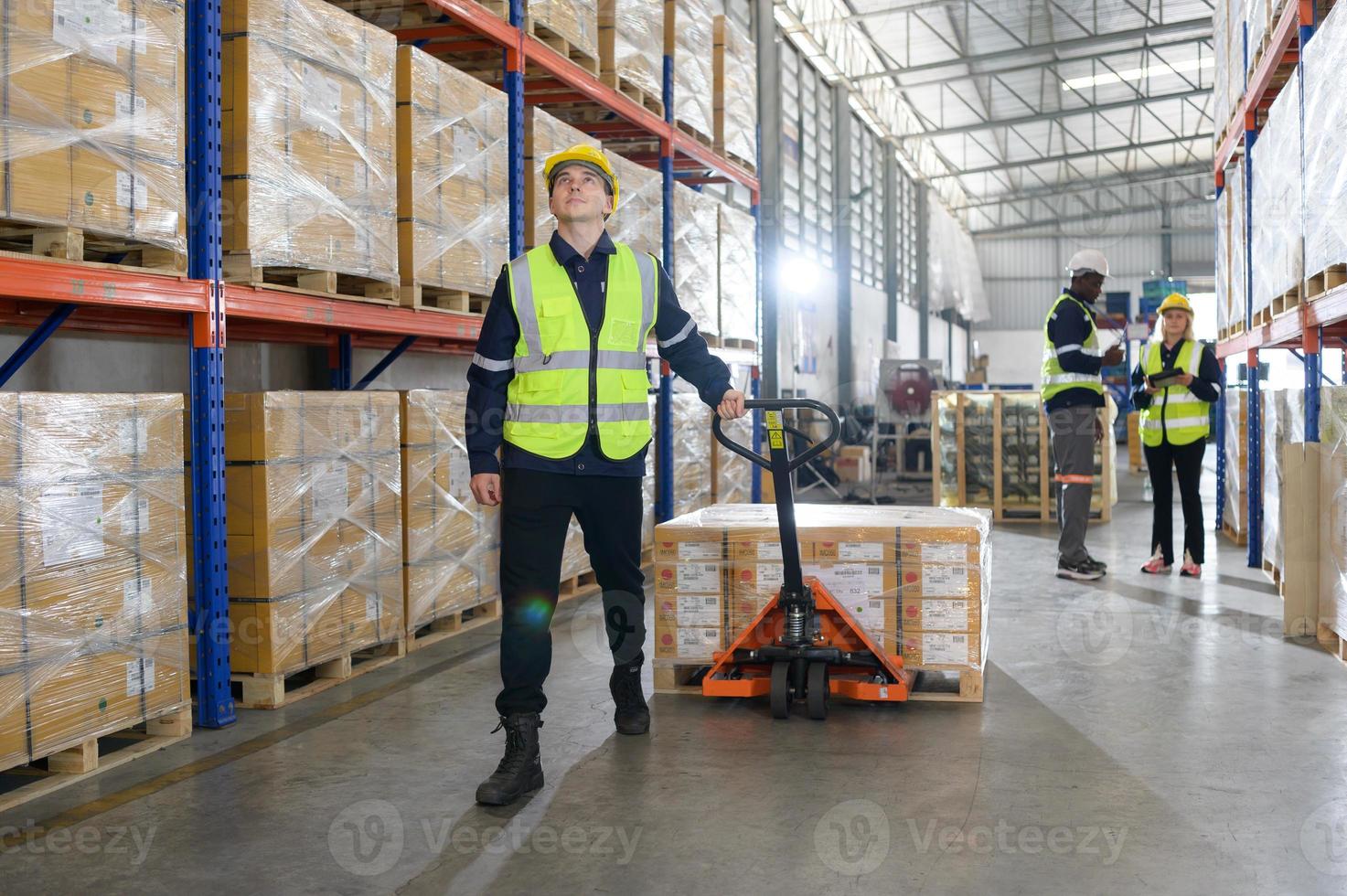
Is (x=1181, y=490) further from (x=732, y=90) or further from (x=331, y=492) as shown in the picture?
(x=331, y=492)

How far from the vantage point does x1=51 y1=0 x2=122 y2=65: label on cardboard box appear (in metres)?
3.60

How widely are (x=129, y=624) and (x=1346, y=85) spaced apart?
5.22m

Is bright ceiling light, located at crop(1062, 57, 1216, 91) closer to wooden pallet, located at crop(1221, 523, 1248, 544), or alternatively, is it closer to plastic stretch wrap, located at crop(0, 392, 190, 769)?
wooden pallet, located at crop(1221, 523, 1248, 544)

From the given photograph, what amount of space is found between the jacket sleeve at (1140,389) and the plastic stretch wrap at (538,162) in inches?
163

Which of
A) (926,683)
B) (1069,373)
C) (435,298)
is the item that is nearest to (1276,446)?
(1069,373)

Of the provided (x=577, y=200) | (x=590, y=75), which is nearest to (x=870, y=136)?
(x=590, y=75)

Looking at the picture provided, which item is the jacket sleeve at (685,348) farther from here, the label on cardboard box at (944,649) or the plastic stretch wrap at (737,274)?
the plastic stretch wrap at (737,274)

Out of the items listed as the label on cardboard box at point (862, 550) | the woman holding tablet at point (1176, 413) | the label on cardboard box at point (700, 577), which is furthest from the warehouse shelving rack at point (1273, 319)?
the label on cardboard box at point (700, 577)

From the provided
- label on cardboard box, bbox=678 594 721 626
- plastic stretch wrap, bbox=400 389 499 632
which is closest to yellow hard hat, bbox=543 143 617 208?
label on cardboard box, bbox=678 594 721 626

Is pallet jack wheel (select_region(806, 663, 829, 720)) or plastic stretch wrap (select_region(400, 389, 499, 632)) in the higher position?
plastic stretch wrap (select_region(400, 389, 499, 632))

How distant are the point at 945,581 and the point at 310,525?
2.59 meters

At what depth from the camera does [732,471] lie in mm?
10016

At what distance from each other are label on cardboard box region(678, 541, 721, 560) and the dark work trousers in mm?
857

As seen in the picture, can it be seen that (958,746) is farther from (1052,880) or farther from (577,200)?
(577,200)
